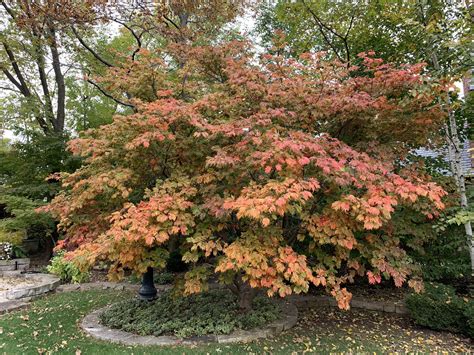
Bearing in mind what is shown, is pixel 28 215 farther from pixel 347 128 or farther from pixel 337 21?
pixel 337 21

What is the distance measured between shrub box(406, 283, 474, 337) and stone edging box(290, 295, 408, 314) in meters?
0.59

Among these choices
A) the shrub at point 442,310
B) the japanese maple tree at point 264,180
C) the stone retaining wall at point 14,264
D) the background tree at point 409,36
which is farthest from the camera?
the stone retaining wall at point 14,264

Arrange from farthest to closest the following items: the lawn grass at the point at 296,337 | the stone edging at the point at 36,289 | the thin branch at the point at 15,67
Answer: the thin branch at the point at 15,67 < the stone edging at the point at 36,289 < the lawn grass at the point at 296,337

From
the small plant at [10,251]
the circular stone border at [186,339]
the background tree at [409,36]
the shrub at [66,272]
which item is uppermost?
the background tree at [409,36]

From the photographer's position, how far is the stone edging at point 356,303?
16.5 ft

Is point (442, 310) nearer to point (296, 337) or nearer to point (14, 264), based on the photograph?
point (296, 337)

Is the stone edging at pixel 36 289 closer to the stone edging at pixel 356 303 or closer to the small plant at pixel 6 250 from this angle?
the small plant at pixel 6 250

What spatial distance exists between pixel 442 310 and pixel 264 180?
282 cm

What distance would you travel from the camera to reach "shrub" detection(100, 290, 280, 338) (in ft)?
13.2

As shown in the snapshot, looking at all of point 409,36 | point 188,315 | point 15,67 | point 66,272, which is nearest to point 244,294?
point 188,315

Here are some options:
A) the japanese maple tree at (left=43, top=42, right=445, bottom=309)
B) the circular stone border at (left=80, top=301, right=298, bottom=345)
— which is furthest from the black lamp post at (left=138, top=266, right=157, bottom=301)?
the japanese maple tree at (left=43, top=42, right=445, bottom=309)

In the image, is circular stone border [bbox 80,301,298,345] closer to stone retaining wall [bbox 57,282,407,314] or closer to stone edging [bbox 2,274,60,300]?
stone retaining wall [bbox 57,282,407,314]

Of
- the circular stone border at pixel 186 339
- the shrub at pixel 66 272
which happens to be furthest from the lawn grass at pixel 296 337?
the shrub at pixel 66 272

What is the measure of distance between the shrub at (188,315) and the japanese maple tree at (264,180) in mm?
329
